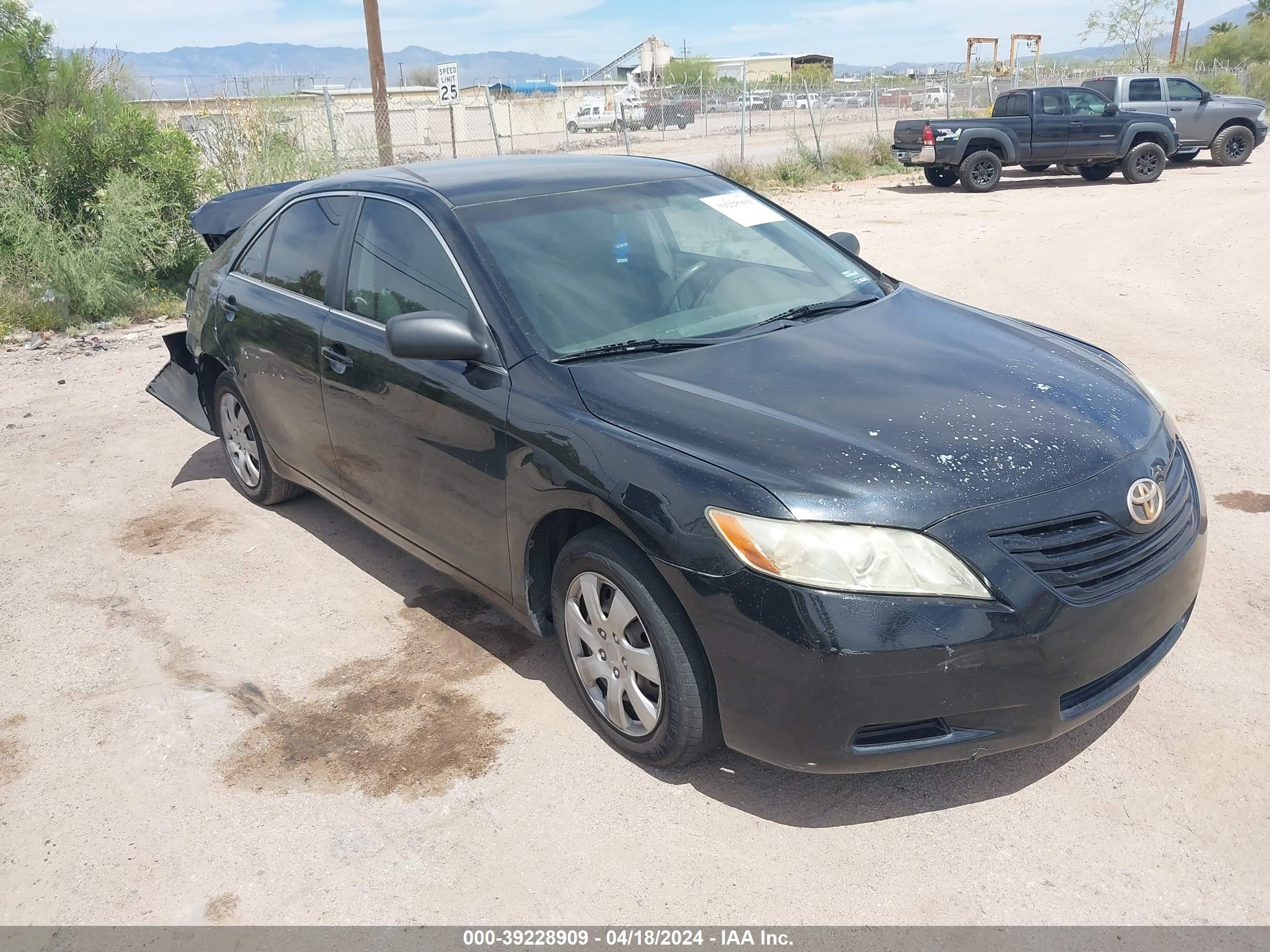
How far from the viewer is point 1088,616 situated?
2.62 m

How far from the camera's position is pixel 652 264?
3.83m

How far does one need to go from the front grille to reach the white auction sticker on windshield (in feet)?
6.95

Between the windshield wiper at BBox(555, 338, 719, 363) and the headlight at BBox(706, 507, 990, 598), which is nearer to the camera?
the headlight at BBox(706, 507, 990, 598)

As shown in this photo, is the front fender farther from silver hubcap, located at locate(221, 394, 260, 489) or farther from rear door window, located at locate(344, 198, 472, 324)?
silver hubcap, located at locate(221, 394, 260, 489)

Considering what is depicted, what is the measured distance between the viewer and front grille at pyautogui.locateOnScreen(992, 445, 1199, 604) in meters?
2.61

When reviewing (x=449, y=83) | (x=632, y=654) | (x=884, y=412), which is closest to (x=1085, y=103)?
(x=449, y=83)

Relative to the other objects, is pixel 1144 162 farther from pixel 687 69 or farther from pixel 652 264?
pixel 687 69

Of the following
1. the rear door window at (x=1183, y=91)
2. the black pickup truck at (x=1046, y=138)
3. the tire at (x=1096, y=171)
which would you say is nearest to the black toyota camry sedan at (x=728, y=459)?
the black pickup truck at (x=1046, y=138)

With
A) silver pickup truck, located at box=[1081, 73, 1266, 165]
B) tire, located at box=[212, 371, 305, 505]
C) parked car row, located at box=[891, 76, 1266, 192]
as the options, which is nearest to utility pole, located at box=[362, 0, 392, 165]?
parked car row, located at box=[891, 76, 1266, 192]

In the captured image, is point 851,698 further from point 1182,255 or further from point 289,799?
point 1182,255

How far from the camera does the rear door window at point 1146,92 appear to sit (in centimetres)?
2050
